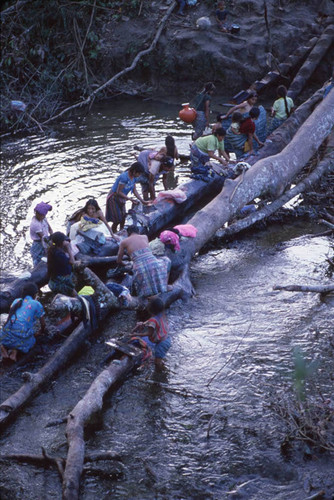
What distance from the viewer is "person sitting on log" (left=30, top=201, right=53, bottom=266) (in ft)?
25.6

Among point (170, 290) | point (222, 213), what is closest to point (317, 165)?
point (222, 213)

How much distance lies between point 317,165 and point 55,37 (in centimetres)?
894

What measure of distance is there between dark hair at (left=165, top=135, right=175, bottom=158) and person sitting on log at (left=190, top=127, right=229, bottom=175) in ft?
2.07

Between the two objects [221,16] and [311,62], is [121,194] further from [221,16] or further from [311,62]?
[221,16]

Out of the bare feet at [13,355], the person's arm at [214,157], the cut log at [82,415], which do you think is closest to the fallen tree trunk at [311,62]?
the person's arm at [214,157]

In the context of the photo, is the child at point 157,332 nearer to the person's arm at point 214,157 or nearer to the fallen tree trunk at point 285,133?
the person's arm at point 214,157

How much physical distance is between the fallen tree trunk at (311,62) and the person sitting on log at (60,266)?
30.0ft

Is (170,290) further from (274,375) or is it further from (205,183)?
(205,183)

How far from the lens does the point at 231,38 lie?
631 inches

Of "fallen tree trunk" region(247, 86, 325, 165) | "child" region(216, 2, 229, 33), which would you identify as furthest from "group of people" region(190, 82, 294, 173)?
"child" region(216, 2, 229, 33)

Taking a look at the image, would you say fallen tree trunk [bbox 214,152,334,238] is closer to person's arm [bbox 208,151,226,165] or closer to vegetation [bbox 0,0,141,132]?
person's arm [bbox 208,151,226,165]

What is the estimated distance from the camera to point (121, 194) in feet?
29.3

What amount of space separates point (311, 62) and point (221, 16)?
9.86 feet

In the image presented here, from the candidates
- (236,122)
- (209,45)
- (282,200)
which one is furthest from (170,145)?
(209,45)
